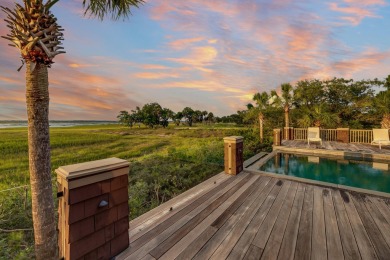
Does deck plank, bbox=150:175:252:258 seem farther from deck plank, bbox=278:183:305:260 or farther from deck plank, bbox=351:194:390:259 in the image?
deck plank, bbox=351:194:390:259

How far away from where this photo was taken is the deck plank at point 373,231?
2.01 metres

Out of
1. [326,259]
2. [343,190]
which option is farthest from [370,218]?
[326,259]

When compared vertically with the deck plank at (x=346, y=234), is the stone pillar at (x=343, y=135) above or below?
above

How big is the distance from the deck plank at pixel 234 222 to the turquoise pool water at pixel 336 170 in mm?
3469

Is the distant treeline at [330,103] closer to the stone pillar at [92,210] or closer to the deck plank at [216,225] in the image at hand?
the deck plank at [216,225]

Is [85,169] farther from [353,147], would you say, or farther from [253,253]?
[353,147]

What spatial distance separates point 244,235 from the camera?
2328 mm

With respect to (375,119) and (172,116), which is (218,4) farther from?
(172,116)

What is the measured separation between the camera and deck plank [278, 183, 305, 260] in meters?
2.01

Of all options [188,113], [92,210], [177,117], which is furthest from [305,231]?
[188,113]

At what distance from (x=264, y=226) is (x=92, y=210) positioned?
91.6 inches

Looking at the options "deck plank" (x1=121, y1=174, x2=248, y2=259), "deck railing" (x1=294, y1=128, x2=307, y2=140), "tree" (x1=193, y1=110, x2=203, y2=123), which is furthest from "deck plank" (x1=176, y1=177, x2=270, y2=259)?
"tree" (x1=193, y1=110, x2=203, y2=123)

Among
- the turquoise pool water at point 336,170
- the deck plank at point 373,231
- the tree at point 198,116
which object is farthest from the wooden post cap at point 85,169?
the tree at point 198,116

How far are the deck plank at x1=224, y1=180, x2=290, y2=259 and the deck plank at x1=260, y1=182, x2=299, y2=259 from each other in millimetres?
201
